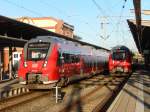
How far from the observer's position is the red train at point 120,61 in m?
37.1

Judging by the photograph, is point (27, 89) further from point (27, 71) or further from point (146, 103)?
point (146, 103)

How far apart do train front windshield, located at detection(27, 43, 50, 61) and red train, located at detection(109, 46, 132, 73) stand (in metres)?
17.1

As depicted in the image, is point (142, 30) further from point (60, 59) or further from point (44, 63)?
point (44, 63)

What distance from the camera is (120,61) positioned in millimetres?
37531

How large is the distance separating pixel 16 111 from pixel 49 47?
7404 millimetres

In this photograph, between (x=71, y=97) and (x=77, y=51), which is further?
(x=77, y=51)

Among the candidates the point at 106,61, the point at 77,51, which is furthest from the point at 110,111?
the point at 106,61

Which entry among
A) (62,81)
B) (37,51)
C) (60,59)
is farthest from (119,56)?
(37,51)

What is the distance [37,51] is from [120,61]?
17.8 meters

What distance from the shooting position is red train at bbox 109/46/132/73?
122 ft

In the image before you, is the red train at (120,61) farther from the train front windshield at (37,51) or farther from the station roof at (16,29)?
the train front windshield at (37,51)

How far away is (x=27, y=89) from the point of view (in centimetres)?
2225

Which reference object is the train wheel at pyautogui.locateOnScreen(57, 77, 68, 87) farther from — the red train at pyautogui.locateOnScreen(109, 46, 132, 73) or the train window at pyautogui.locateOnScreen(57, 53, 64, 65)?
the red train at pyautogui.locateOnScreen(109, 46, 132, 73)

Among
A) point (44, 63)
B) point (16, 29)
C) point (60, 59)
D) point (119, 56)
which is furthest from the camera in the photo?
point (119, 56)
